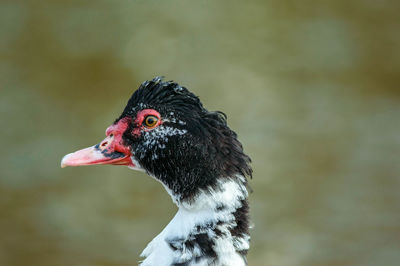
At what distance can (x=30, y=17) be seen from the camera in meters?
7.99

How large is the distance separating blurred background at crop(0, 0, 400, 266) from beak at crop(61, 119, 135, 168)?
3982 millimetres

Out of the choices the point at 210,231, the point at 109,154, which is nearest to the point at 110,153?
the point at 109,154

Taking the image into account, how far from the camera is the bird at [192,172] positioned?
10.6 feet

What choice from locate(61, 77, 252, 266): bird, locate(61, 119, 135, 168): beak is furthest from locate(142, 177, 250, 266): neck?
locate(61, 119, 135, 168): beak

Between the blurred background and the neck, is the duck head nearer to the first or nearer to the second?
the neck

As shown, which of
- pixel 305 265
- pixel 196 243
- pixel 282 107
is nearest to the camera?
pixel 196 243

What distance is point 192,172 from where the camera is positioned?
328cm

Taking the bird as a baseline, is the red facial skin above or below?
above

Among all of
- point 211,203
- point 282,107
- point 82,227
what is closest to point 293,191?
point 282,107

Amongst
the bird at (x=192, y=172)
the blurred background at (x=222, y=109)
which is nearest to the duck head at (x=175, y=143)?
the bird at (x=192, y=172)

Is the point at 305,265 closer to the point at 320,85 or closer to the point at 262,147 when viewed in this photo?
the point at 262,147

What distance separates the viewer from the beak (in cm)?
349

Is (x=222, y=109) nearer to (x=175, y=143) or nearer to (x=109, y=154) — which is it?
(x=109, y=154)

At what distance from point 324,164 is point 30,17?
4048 millimetres
